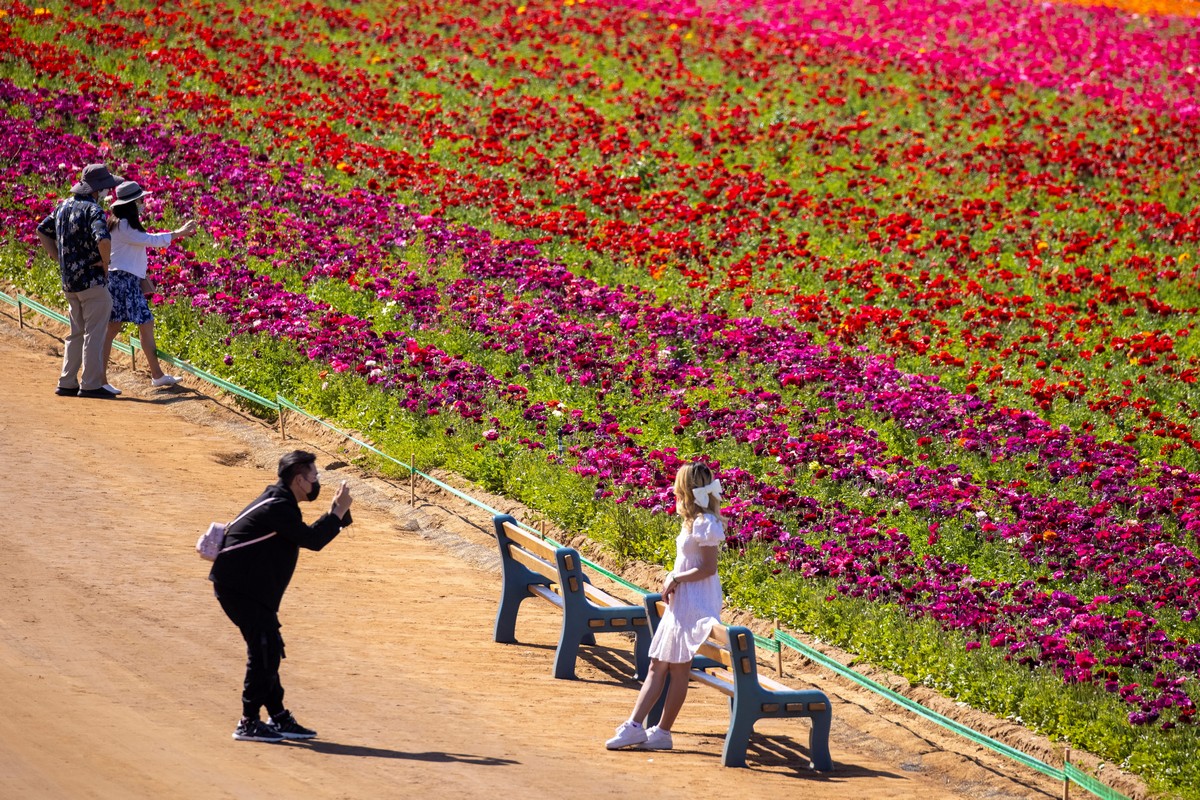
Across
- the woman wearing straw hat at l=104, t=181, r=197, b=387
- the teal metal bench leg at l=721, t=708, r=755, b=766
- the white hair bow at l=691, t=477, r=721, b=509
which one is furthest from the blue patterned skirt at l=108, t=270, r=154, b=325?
the teal metal bench leg at l=721, t=708, r=755, b=766

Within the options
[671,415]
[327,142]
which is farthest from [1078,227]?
[327,142]

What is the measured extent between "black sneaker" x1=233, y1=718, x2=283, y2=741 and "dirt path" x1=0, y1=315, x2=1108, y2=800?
0.06 metres

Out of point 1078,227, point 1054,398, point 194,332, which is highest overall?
point 1078,227

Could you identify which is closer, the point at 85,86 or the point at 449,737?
the point at 449,737

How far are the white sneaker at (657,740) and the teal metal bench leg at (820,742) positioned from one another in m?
0.82

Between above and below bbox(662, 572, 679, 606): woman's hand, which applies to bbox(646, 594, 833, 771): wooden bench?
below

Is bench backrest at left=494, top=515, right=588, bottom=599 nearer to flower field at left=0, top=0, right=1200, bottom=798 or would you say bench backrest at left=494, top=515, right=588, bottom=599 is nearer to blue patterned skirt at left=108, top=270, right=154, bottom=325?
flower field at left=0, top=0, right=1200, bottom=798

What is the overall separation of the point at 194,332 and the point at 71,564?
16.0 feet

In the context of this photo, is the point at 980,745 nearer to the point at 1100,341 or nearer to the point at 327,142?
the point at 1100,341

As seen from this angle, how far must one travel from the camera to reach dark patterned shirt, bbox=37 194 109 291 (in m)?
12.8

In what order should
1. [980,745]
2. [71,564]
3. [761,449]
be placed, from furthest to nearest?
[761,449] → [71,564] → [980,745]

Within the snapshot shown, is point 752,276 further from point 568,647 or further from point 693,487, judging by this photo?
point 693,487

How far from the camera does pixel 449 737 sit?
318 inches

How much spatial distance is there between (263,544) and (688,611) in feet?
7.67
